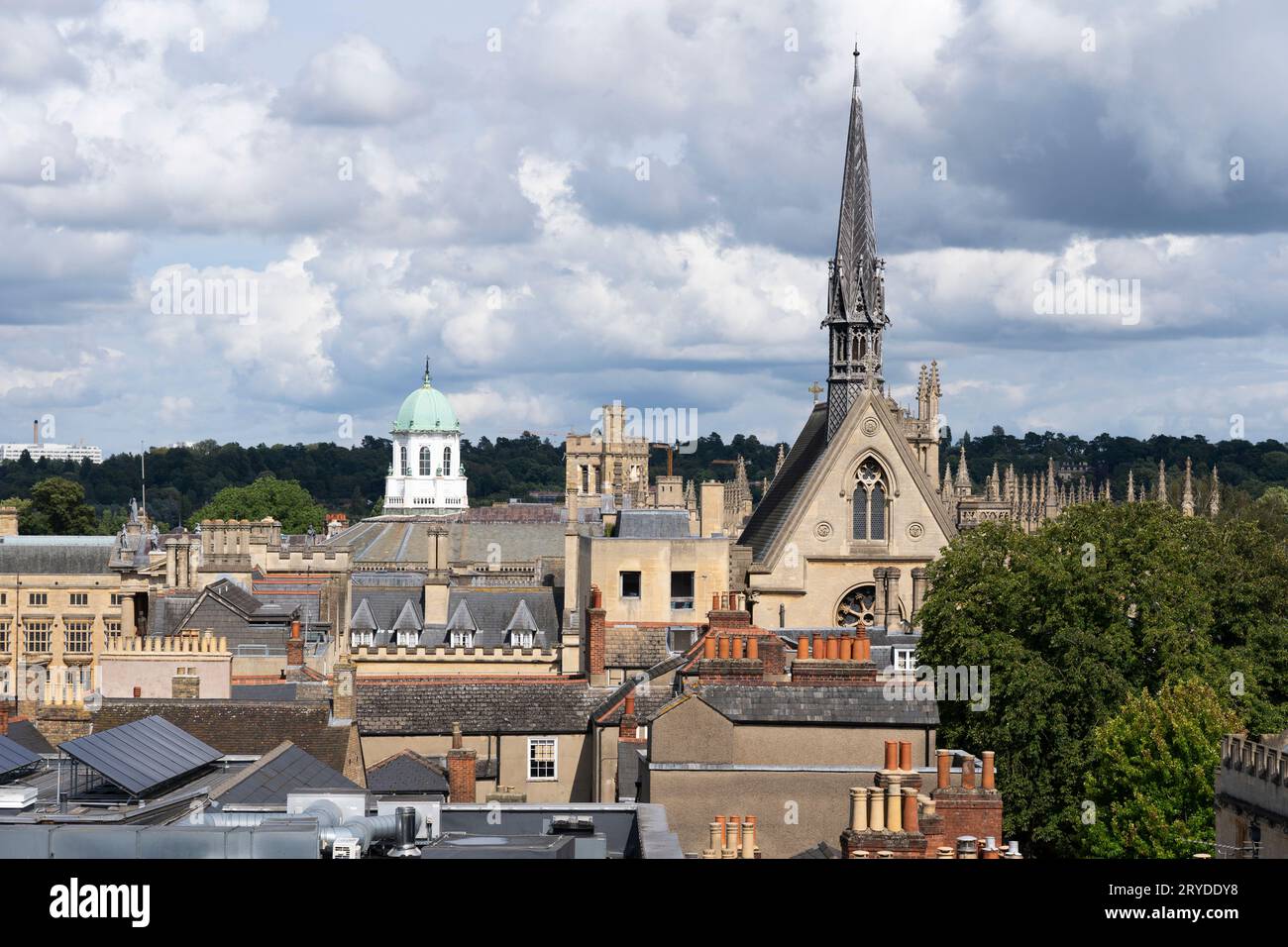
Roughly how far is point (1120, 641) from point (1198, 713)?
9553mm

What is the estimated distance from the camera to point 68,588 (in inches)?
4564

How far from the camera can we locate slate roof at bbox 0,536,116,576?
117812 millimetres

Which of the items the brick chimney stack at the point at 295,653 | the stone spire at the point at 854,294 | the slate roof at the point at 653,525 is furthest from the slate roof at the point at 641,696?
the stone spire at the point at 854,294

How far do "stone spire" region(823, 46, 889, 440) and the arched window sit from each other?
4529mm

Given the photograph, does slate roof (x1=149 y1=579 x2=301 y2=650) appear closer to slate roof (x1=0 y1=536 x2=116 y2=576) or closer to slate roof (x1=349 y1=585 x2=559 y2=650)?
slate roof (x1=349 y1=585 x2=559 y2=650)

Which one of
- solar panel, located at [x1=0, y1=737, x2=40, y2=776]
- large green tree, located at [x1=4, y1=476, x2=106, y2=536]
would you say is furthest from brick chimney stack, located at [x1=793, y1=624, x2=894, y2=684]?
large green tree, located at [x1=4, y1=476, x2=106, y2=536]

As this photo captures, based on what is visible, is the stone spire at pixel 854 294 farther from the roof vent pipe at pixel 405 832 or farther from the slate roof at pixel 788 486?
the roof vent pipe at pixel 405 832

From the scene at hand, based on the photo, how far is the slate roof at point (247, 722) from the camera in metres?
47.0

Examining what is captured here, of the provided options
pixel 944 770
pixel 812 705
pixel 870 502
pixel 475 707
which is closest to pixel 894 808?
pixel 944 770

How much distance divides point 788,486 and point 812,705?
53494 millimetres
